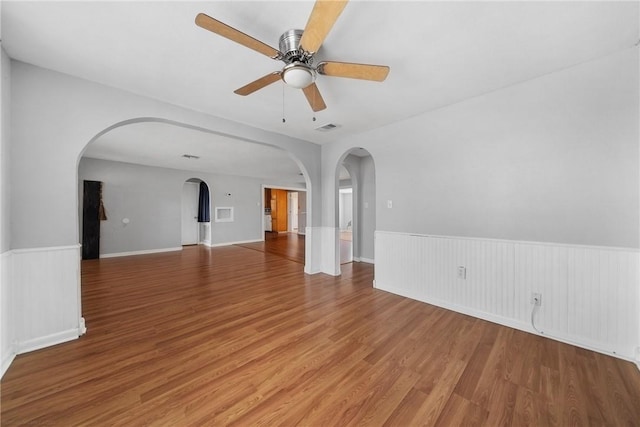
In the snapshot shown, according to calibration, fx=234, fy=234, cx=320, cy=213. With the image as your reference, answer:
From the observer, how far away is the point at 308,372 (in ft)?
5.70

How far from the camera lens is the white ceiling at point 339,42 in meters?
Result: 1.50

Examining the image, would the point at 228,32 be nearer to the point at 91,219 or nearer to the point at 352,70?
the point at 352,70

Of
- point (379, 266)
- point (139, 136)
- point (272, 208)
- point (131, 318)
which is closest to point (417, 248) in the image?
point (379, 266)

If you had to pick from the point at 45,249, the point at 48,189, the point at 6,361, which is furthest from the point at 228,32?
the point at 6,361

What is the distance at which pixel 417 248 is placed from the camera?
10.4 feet

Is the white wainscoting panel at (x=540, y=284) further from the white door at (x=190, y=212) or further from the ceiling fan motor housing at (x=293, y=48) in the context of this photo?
the white door at (x=190, y=212)

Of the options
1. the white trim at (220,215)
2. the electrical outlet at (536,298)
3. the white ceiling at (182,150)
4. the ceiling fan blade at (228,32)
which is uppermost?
the white ceiling at (182,150)

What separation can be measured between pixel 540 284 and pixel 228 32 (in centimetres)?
332

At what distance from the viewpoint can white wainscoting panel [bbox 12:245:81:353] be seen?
199 cm

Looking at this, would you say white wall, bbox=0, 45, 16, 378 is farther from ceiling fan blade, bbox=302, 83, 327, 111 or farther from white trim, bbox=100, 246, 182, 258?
white trim, bbox=100, 246, 182, 258

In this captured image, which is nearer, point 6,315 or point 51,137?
point 6,315

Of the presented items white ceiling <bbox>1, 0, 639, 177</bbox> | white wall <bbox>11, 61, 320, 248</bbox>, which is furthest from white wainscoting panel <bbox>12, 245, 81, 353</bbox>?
white ceiling <bbox>1, 0, 639, 177</bbox>

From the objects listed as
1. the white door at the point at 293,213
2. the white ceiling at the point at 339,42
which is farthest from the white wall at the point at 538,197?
the white door at the point at 293,213

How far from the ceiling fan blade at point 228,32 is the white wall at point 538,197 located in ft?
7.60
